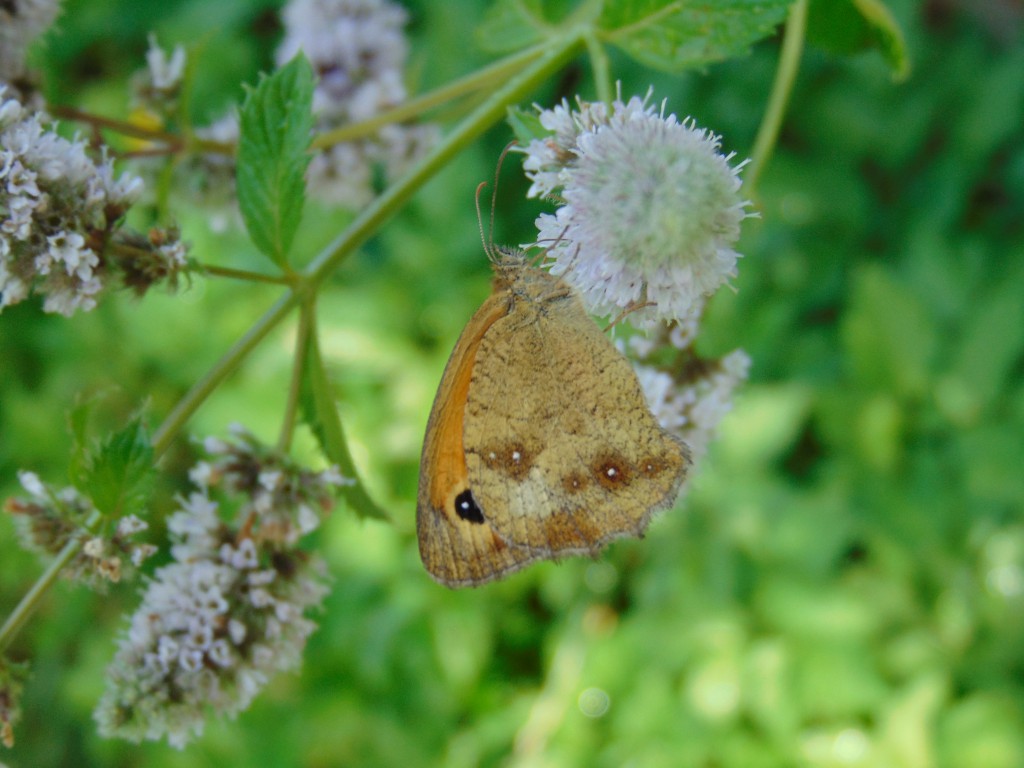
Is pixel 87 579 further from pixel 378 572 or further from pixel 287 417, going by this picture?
pixel 378 572

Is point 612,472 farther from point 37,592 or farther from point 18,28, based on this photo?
point 18,28

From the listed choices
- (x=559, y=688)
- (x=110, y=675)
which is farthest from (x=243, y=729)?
(x=110, y=675)

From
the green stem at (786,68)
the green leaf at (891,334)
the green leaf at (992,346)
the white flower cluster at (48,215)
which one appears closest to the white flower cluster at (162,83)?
the white flower cluster at (48,215)

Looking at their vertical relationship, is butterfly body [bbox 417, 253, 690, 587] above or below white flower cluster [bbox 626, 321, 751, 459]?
below

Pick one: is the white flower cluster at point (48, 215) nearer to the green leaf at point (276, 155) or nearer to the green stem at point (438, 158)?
the green leaf at point (276, 155)

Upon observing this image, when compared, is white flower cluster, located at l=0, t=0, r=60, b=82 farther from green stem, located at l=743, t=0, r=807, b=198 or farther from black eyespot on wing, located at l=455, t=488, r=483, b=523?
→ green stem, located at l=743, t=0, r=807, b=198

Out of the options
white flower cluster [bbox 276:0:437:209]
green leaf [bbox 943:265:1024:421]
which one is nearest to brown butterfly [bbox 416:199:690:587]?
white flower cluster [bbox 276:0:437:209]
